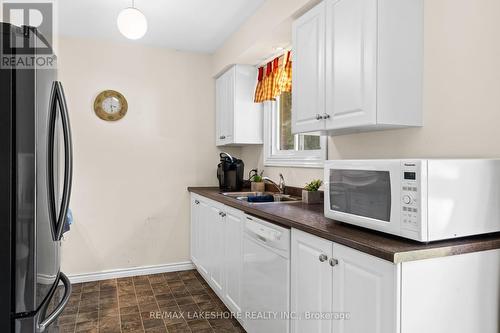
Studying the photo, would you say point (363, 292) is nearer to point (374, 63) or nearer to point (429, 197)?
point (429, 197)

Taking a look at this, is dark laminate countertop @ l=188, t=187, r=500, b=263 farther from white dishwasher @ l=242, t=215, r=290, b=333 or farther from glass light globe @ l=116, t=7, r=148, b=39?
glass light globe @ l=116, t=7, r=148, b=39

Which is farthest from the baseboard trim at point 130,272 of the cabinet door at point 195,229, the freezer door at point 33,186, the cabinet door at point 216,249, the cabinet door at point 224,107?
the freezer door at point 33,186

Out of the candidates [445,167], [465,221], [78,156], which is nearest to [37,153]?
[445,167]

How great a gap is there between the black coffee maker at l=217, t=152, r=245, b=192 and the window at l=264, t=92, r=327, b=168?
0.29m

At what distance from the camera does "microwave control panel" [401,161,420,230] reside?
118 centimetres

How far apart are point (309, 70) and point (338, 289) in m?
1.27

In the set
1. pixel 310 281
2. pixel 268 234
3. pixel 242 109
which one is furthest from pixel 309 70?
pixel 242 109

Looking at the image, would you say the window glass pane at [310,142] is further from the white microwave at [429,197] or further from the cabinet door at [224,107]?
the white microwave at [429,197]

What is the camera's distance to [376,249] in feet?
3.80

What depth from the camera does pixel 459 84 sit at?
1.52 meters

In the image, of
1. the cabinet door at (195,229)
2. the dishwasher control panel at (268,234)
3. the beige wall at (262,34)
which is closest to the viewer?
the dishwasher control panel at (268,234)

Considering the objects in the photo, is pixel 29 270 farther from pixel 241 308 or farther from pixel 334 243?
pixel 241 308

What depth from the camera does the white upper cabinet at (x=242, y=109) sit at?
11.1ft

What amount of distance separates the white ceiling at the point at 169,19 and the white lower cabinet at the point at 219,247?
161 cm
